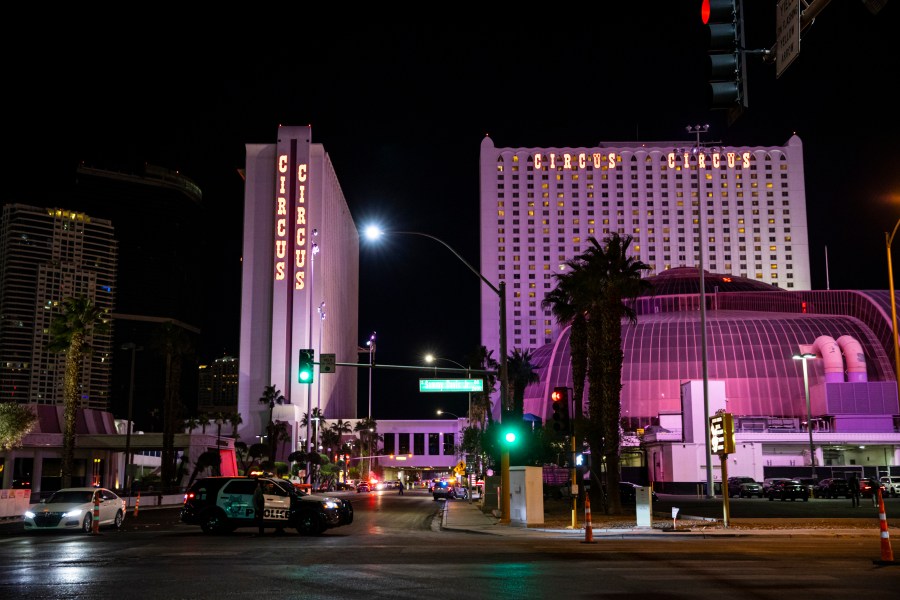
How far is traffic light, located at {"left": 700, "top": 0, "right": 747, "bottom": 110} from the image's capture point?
10633 mm

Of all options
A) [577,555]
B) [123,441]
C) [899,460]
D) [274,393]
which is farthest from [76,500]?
[274,393]

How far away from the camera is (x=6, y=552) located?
20.5 m

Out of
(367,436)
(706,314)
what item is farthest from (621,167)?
(706,314)

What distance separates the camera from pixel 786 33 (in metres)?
10.2

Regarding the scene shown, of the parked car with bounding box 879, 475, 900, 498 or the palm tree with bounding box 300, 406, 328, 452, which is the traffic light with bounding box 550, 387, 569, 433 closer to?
the parked car with bounding box 879, 475, 900, 498

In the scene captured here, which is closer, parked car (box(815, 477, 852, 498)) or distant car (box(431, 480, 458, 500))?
parked car (box(815, 477, 852, 498))

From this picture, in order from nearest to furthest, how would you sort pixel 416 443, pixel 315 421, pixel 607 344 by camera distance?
pixel 607 344
pixel 315 421
pixel 416 443

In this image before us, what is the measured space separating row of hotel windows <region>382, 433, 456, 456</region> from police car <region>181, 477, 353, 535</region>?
495 ft

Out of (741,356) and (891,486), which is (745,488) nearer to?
(891,486)

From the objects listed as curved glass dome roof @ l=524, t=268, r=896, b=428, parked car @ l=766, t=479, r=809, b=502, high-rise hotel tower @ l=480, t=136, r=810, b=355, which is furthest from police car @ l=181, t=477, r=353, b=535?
high-rise hotel tower @ l=480, t=136, r=810, b=355

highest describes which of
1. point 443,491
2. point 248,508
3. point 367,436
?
point 367,436

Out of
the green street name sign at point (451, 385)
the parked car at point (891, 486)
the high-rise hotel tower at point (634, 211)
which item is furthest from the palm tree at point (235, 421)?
the green street name sign at point (451, 385)

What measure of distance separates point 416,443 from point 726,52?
17813 cm

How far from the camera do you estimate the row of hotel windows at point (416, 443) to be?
179875 millimetres
